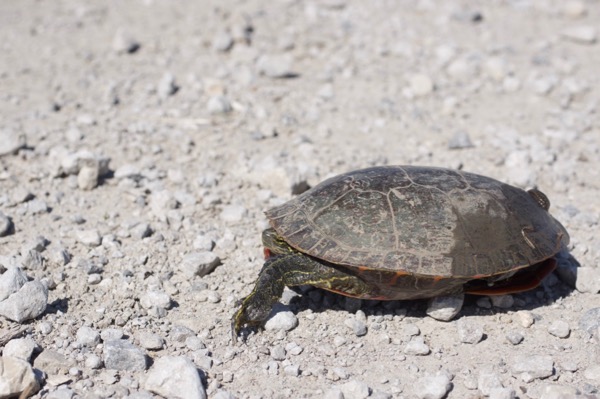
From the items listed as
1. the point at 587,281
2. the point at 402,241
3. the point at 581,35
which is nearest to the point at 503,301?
the point at 587,281

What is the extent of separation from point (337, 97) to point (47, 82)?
340 cm

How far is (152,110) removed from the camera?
6695mm

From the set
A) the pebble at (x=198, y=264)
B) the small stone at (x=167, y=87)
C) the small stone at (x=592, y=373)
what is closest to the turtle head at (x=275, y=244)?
the pebble at (x=198, y=264)

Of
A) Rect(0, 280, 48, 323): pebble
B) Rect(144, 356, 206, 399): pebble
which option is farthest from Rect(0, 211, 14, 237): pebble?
Rect(144, 356, 206, 399): pebble

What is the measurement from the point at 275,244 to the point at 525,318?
171cm

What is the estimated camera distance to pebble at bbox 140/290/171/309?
13.1 feet

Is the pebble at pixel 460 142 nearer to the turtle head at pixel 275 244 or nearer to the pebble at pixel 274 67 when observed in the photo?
the pebble at pixel 274 67

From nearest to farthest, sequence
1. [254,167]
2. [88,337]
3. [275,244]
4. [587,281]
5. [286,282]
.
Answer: [88,337] → [286,282] → [275,244] → [587,281] → [254,167]

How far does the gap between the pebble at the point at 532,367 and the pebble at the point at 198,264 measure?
82.9 inches

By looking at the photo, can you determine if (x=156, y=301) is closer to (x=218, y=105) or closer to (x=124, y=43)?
(x=218, y=105)

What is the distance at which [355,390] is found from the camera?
133 inches

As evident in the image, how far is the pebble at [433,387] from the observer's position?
3375mm

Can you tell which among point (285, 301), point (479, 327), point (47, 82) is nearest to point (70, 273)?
point (285, 301)

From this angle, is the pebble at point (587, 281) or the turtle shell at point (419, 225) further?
the pebble at point (587, 281)
